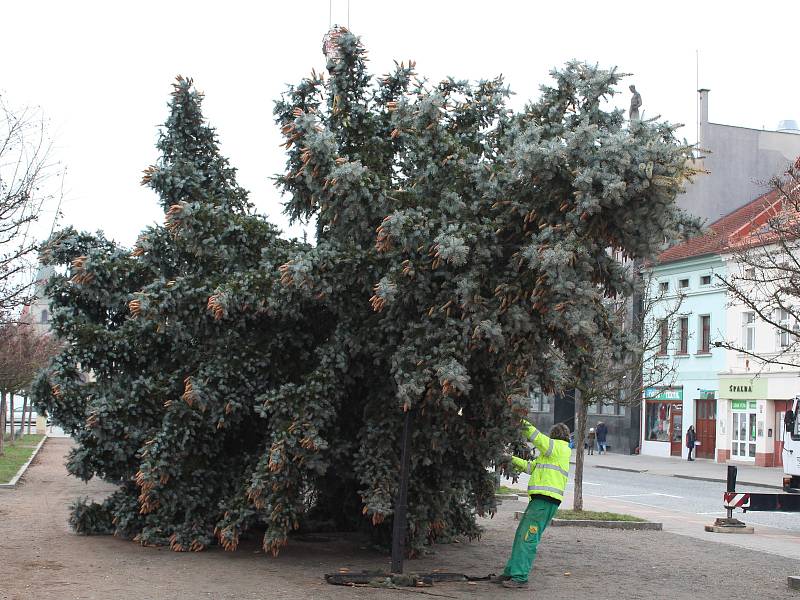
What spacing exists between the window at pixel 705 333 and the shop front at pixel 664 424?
2.24 meters

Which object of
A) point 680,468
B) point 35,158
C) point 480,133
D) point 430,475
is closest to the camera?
point 430,475

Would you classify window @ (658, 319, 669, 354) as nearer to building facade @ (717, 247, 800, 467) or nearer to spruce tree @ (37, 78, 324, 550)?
spruce tree @ (37, 78, 324, 550)

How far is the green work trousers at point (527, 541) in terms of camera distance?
1141 centimetres

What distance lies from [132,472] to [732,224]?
39.5m

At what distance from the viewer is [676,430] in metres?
49.1

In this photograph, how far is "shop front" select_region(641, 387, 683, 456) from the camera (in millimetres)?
48812

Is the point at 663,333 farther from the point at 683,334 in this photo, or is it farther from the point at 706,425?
the point at 706,425

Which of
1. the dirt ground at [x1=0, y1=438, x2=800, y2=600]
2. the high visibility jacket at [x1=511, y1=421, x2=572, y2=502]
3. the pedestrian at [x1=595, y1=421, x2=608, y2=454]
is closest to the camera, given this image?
the dirt ground at [x1=0, y1=438, x2=800, y2=600]

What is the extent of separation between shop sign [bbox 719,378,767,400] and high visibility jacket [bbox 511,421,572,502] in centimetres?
3297

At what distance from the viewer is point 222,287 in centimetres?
1174

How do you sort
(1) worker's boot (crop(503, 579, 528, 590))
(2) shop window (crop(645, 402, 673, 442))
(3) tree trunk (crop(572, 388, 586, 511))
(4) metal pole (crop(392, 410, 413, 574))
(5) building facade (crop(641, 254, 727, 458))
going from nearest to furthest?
1. (4) metal pole (crop(392, 410, 413, 574))
2. (1) worker's boot (crop(503, 579, 528, 590))
3. (3) tree trunk (crop(572, 388, 586, 511))
4. (5) building facade (crop(641, 254, 727, 458))
5. (2) shop window (crop(645, 402, 673, 442))

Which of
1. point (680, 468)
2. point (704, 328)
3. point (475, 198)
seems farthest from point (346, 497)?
point (704, 328)

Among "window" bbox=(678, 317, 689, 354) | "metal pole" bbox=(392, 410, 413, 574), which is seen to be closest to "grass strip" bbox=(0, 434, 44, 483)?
"metal pole" bbox=(392, 410, 413, 574)

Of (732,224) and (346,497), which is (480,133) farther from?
(732,224)
